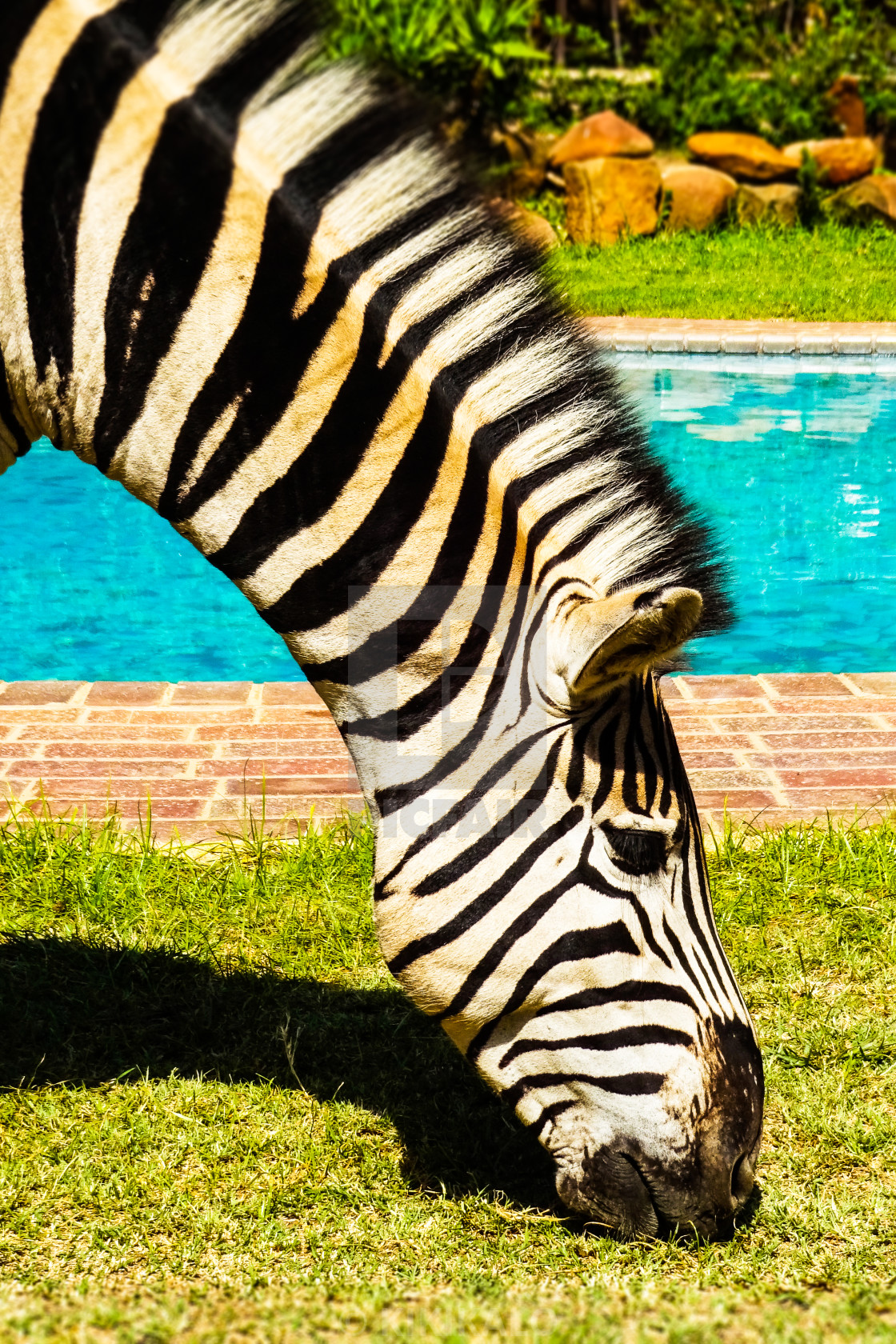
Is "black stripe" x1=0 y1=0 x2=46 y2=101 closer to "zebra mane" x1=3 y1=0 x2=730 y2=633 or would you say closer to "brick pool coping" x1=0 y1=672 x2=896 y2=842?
"zebra mane" x1=3 y1=0 x2=730 y2=633

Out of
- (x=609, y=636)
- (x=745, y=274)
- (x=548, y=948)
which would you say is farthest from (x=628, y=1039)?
(x=745, y=274)

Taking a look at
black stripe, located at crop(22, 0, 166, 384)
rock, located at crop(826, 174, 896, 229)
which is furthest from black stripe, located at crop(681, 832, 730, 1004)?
rock, located at crop(826, 174, 896, 229)

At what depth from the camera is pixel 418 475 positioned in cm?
236

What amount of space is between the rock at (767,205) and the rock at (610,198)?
3.85 feet

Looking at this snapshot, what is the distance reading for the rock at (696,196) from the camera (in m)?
15.4

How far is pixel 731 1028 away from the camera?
244cm

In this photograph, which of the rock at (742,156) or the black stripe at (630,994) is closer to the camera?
the black stripe at (630,994)

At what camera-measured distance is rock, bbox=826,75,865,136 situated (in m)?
17.6

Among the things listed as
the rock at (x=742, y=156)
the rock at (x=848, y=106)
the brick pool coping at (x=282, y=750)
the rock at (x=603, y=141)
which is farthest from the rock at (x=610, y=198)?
the brick pool coping at (x=282, y=750)

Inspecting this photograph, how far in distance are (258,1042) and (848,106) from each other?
688 inches

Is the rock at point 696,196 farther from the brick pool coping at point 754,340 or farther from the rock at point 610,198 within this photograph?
the brick pool coping at point 754,340

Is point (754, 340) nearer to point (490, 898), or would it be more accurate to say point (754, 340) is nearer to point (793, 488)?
point (793, 488)

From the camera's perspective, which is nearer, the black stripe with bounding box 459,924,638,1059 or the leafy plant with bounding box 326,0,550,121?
the black stripe with bounding box 459,924,638,1059

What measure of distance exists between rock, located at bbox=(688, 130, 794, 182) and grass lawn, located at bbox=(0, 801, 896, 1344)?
13.5 meters
